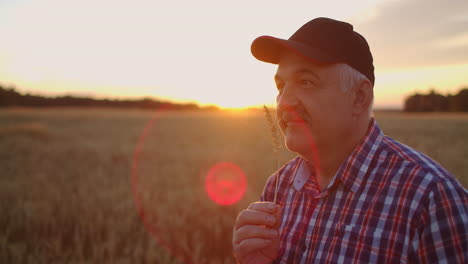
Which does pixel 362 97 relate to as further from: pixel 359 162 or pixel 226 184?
pixel 226 184

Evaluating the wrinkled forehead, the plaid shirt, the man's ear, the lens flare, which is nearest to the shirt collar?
the plaid shirt

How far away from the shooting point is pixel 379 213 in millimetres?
1430

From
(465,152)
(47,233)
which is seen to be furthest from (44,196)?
(465,152)

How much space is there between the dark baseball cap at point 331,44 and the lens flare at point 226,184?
378 centimetres

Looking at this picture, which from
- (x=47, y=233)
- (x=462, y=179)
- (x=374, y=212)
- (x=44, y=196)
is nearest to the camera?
(x=374, y=212)

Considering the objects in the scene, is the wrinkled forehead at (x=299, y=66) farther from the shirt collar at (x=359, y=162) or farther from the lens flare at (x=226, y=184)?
the lens flare at (x=226, y=184)

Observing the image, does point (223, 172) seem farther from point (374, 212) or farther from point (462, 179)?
point (374, 212)

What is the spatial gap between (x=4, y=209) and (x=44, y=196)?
27.3 inches

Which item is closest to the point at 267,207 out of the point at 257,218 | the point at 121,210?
the point at 257,218

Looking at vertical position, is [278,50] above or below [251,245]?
above

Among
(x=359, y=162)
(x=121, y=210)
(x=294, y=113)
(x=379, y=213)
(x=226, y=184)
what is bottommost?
(x=121, y=210)

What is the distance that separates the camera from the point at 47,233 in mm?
4070

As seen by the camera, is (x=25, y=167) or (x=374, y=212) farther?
(x=25, y=167)

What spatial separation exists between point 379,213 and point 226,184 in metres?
4.96
